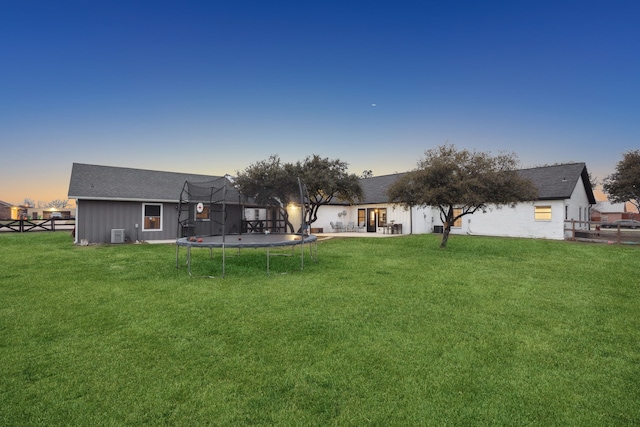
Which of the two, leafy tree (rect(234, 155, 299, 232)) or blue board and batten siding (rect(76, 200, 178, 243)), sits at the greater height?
leafy tree (rect(234, 155, 299, 232))

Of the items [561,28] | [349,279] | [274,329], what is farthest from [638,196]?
[274,329]

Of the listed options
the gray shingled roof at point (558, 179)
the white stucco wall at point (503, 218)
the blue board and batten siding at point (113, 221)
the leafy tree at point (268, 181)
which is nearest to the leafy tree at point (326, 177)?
the leafy tree at point (268, 181)

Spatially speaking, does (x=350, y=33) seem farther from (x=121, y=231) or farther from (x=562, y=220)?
(x=562, y=220)

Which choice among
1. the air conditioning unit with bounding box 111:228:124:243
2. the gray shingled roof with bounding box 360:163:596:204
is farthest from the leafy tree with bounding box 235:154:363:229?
the air conditioning unit with bounding box 111:228:124:243

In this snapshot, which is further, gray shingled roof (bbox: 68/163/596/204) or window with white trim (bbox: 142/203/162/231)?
window with white trim (bbox: 142/203/162/231)

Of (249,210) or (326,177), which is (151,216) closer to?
(249,210)

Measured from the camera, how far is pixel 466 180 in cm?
1215

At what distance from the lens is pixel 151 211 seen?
17.5m

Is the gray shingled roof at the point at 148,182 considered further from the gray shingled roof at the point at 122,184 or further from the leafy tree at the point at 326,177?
the leafy tree at the point at 326,177

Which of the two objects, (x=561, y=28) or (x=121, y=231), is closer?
(x=561, y=28)

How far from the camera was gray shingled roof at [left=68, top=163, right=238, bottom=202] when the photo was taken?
16.0m

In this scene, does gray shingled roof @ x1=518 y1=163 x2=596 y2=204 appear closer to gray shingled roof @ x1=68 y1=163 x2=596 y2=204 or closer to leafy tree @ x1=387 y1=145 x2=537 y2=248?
gray shingled roof @ x1=68 y1=163 x2=596 y2=204

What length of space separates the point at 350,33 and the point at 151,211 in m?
14.3

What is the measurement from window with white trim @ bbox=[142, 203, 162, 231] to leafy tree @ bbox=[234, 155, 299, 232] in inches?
190
